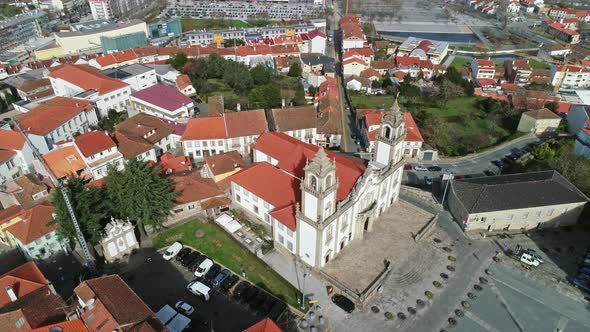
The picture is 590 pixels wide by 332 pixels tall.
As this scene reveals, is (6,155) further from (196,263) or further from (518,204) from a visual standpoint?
(518,204)

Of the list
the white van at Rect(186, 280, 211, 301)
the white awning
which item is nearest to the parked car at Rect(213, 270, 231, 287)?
the white van at Rect(186, 280, 211, 301)

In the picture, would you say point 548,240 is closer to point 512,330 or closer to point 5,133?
point 512,330

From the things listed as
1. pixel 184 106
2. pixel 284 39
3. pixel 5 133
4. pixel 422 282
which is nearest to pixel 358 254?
pixel 422 282

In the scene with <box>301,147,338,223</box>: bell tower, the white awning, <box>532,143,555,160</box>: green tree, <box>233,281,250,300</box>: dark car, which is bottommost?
<box>233,281,250,300</box>: dark car

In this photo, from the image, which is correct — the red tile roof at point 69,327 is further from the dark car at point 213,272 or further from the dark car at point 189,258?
the dark car at point 189,258

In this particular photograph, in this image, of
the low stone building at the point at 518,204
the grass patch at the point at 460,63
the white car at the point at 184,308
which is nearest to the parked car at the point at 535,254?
the low stone building at the point at 518,204

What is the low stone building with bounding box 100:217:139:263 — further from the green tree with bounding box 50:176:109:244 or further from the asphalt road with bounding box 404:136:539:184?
the asphalt road with bounding box 404:136:539:184
